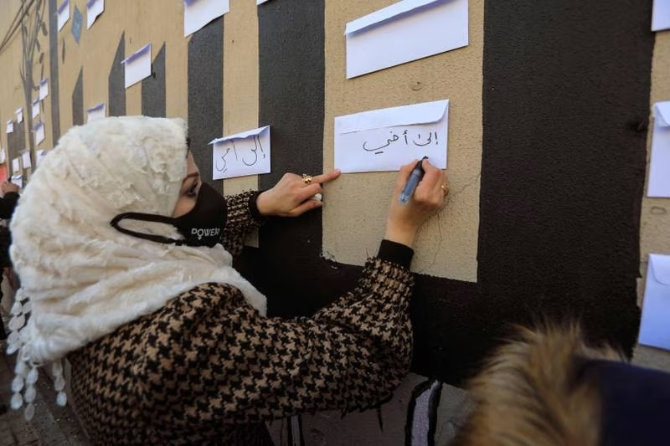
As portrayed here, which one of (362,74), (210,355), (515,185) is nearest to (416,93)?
(362,74)

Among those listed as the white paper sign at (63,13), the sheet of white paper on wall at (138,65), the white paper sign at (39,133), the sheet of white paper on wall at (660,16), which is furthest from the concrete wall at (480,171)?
the white paper sign at (39,133)

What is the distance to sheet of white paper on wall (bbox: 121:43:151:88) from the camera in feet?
5.67

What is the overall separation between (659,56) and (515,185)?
0.95ft

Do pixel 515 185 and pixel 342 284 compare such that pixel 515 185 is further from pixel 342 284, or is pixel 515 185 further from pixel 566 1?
pixel 342 284


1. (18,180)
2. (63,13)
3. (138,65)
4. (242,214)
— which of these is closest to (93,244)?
(242,214)

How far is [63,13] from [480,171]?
312cm

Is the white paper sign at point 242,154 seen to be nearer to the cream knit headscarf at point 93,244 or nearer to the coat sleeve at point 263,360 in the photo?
the cream knit headscarf at point 93,244

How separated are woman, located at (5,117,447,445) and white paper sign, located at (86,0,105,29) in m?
1.79

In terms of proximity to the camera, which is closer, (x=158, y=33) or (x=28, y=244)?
(x=28, y=244)

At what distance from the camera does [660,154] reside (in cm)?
60

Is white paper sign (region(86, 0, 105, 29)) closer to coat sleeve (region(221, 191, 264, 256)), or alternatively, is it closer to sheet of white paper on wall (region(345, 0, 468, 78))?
coat sleeve (region(221, 191, 264, 256))

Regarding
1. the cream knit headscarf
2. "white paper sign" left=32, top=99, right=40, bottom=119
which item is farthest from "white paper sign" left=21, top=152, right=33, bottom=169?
the cream knit headscarf

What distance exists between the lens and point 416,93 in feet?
2.83

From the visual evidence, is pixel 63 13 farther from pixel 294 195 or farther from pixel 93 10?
pixel 294 195
